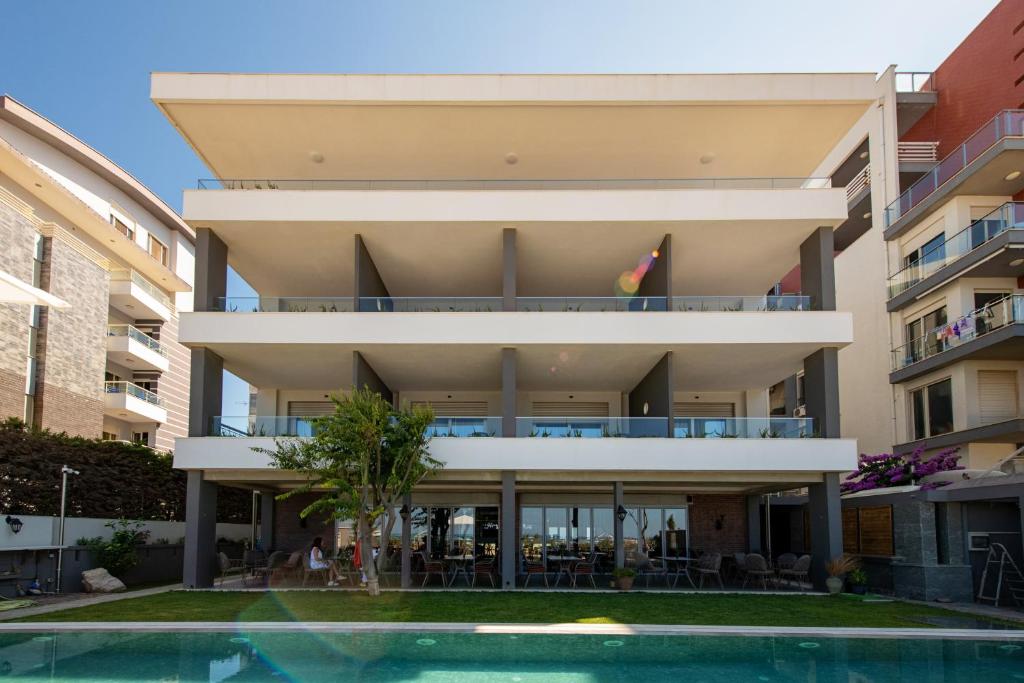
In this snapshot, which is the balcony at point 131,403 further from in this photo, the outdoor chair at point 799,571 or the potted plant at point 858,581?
the potted plant at point 858,581

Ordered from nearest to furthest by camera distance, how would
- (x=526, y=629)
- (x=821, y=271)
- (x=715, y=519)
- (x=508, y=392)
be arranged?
(x=526, y=629), (x=508, y=392), (x=821, y=271), (x=715, y=519)

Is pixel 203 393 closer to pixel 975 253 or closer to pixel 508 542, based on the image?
pixel 508 542

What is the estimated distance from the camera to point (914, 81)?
29859 millimetres

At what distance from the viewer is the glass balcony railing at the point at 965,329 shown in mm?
22406

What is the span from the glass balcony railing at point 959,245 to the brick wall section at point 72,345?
29.2 metres

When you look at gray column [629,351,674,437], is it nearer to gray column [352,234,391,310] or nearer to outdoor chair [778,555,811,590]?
outdoor chair [778,555,811,590]

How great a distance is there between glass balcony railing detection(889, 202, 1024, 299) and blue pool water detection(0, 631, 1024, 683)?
1443cm

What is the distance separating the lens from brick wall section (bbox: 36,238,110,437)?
30.0 m

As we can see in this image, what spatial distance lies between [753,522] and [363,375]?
1258cm

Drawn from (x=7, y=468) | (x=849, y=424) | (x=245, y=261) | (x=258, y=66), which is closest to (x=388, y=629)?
(x=7, y=468)

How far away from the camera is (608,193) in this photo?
19.9m

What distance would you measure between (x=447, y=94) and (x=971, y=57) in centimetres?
1793

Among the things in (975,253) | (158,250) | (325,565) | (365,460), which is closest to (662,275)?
(365,460)

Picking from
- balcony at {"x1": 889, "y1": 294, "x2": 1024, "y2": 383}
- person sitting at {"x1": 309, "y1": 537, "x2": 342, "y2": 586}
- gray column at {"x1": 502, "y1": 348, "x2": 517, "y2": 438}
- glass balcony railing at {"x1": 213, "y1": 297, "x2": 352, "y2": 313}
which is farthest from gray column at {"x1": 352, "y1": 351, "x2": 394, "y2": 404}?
balcony at {"x1": 889, "y1": 294, "x2": 1024, "y2": 383}
